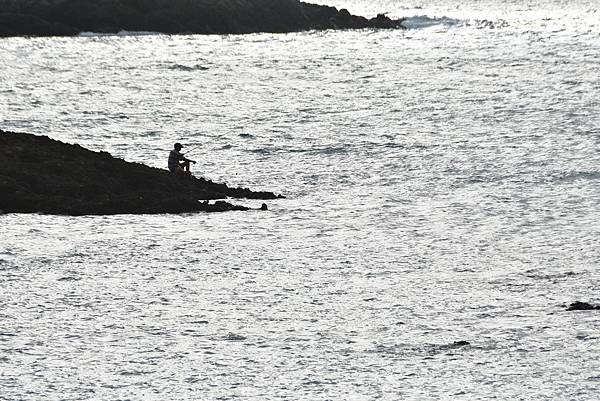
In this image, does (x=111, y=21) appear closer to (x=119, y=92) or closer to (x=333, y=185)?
(x=119, y=92)

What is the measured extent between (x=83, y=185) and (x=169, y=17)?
183 ft

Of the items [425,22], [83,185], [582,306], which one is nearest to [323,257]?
[582,306]

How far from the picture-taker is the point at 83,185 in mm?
26547

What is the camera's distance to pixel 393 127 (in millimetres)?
43312

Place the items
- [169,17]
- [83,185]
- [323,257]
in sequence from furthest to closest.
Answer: [169,17] < [83,185] < [323,257]

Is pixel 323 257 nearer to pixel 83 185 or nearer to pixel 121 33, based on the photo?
pixel 83 185

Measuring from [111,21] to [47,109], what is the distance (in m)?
33.4

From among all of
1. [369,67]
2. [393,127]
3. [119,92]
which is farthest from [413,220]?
[369,67]

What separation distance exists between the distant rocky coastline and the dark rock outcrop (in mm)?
44477

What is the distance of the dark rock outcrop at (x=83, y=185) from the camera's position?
25.3 metres

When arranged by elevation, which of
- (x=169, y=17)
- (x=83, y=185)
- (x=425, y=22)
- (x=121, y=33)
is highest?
(x=169, y=17)

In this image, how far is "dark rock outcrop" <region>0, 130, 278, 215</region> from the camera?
25297 mm

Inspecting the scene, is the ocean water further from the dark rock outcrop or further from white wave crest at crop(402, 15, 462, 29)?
white wave crest at crop(402, 15, 462, 29)

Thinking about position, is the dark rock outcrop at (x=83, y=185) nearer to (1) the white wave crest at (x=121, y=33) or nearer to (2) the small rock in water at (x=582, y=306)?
(2) the small rock in water at (x=582, y=306)
